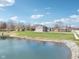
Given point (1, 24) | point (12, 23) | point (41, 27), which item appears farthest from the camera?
point (12, 23)

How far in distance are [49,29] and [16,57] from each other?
331 feet

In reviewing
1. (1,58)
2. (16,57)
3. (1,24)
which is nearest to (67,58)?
(16,57)

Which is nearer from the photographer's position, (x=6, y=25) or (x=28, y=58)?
(x=28, y=58)

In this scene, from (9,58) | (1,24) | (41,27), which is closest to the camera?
(9,58)

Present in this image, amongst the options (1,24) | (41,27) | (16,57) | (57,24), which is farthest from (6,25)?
(16,57)

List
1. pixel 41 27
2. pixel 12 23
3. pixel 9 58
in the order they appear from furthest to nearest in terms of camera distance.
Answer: pixel 12 23 → pixel 41 27 → pixel 9 58

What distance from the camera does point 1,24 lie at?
138375mm

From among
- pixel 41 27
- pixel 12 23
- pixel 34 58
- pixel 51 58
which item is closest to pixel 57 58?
pixel 51 58

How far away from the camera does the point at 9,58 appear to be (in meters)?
29.6

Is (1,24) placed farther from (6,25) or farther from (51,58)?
(51,58)

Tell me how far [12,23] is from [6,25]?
8.85 m

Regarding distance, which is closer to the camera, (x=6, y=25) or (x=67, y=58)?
(x=67, y=58)

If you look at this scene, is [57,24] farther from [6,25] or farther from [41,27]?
[6,25]

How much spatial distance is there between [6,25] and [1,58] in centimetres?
11453
